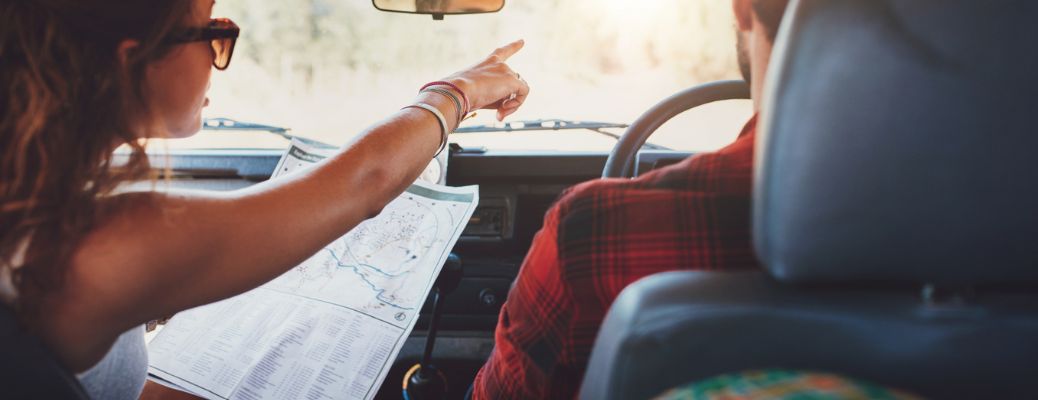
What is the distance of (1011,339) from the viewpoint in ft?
2.55

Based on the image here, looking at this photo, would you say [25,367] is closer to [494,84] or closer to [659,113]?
[494,84]

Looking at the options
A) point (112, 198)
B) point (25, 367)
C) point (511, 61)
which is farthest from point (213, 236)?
point (511, 61)

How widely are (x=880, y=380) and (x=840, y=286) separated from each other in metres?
0.10

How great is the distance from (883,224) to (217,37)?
88cm

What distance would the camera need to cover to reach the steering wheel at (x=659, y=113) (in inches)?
62.9

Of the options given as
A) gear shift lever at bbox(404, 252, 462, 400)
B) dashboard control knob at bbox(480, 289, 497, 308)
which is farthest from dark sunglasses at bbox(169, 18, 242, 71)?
dashboard control knob at bbox(480, 289, 497, 308)

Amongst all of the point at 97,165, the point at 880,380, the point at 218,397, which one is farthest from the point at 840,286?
the point at 218,397

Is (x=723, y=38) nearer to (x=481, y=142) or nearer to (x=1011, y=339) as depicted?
(x=481, y=142)

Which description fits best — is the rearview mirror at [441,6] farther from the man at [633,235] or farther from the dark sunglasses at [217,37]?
the man at [633,235]

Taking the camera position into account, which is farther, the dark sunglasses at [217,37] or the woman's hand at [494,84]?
the woman's hand at [494,84]

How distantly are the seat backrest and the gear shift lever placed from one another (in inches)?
45.9

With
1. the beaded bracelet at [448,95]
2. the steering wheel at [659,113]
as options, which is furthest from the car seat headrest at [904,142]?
the steering wheel at [659,113]

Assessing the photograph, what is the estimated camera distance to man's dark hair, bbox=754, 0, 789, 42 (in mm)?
1097

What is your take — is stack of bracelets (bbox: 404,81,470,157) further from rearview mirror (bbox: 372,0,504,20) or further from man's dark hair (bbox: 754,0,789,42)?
man's dark hair (bbox: 754,0,789,42)
